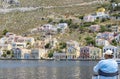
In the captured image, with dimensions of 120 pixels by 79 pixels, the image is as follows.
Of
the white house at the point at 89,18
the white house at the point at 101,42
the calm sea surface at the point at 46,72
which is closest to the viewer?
the calm sea surface at the point at 46,72

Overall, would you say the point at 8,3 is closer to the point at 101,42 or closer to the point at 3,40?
the point at 3,40

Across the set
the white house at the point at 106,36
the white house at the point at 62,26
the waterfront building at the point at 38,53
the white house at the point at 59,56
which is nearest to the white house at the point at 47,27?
the white house at the point at 62,26

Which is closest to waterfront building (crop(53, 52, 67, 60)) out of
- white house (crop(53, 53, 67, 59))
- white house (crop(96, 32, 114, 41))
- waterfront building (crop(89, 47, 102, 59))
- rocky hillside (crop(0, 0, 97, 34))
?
white house (crop(53, 53, 67, 59))

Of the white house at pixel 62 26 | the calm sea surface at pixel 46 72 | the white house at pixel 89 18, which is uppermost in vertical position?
the white house at pixel 89 18

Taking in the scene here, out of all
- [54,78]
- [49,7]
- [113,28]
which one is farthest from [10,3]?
[54,78]

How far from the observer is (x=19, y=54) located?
12481cm

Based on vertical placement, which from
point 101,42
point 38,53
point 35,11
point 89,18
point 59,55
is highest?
point 35,11

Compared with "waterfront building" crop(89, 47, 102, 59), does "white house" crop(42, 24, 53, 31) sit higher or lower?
higher

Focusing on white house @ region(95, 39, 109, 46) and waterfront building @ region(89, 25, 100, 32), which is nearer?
white house @ region(95, 39, 109, 46)

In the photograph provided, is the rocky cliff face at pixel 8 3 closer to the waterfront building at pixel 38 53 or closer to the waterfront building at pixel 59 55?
the waterfront building at pixel 38 53

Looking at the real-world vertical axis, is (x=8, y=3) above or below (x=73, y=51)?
above

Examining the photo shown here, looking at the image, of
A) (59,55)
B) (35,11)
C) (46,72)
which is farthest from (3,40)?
(46,72)

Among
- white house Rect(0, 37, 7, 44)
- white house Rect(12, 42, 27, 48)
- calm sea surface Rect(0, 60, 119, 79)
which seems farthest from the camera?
white house Rect(0, 37, 7, 44)

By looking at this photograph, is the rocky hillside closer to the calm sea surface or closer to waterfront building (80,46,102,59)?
waterfront building (80,46,102,59)
